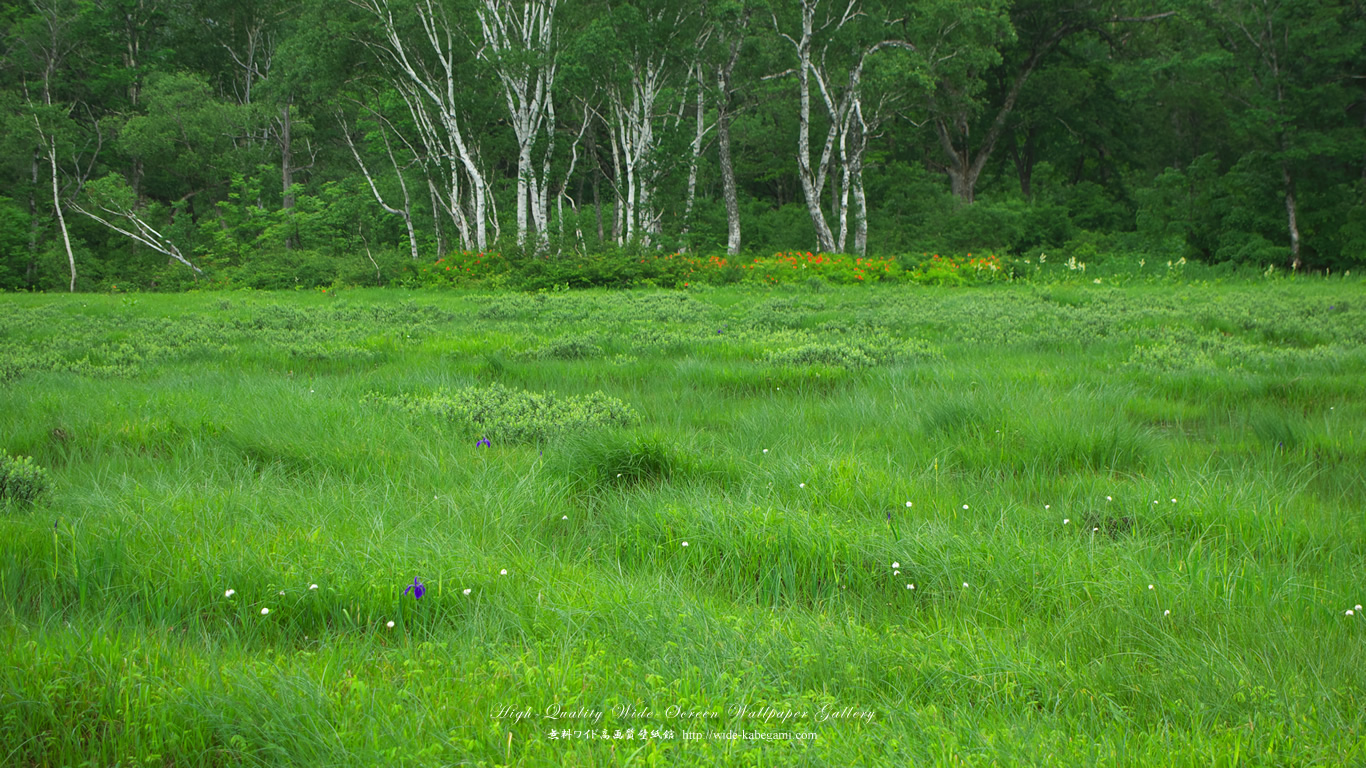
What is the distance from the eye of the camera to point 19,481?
121 inches

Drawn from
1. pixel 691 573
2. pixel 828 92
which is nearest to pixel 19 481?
pixel 691 573

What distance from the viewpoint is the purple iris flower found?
226cm

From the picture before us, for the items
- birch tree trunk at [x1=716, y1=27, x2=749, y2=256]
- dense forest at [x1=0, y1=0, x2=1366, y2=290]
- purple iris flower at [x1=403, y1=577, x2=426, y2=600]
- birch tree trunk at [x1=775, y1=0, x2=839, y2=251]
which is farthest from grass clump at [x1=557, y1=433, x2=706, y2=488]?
birch tree trunk at [x1=716, y1=27, x2=749, y2=256]

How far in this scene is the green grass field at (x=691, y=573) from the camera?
1.66 m

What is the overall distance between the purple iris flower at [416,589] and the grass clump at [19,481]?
199 centimetres

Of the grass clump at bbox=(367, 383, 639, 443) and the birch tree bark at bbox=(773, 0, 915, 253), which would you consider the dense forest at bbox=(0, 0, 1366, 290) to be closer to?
the birch tree bark at bbox=(773, 0, 915, 253)

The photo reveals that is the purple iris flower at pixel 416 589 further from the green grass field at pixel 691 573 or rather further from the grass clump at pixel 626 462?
the grass clump at pixel 626 462

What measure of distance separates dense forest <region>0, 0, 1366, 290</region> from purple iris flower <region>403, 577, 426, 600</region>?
20.5 m

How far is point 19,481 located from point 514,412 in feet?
8.03

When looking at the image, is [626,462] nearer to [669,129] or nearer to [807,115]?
[807,115]

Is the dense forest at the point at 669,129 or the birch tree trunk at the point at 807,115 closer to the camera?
the birch tree trunk at the point at 807,115

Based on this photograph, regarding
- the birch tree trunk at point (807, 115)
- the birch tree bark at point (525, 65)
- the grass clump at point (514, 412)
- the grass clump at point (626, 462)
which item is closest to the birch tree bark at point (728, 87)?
the birch tree trunk at point (807, 115)

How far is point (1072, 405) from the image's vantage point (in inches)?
192

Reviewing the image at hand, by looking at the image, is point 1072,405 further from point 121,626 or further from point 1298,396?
point 121,626
